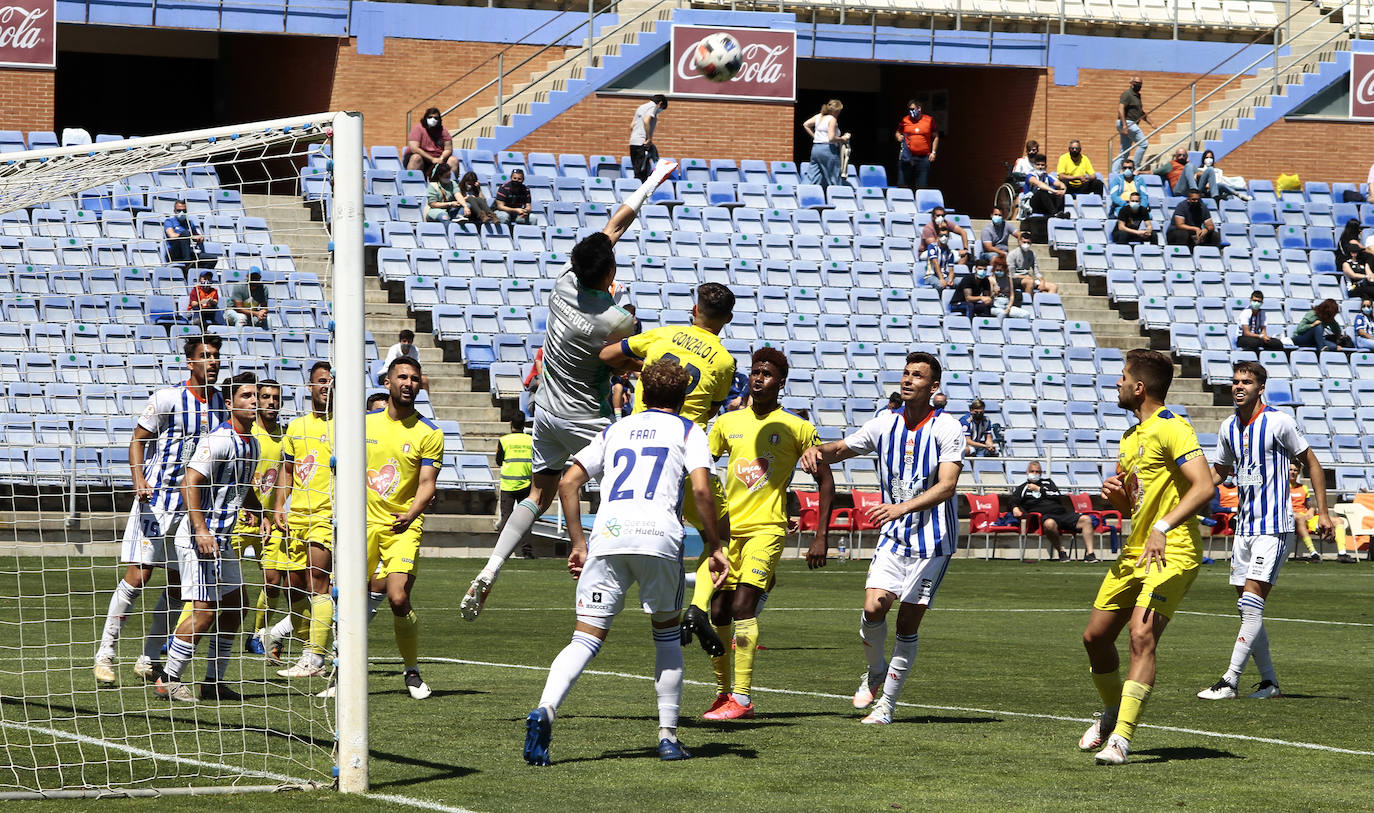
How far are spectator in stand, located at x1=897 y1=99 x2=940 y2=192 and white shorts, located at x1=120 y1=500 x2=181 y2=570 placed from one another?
79.3 feet

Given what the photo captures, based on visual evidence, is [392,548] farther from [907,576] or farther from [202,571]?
[907,576]

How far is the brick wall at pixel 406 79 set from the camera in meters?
32.5

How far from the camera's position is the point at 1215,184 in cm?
3447

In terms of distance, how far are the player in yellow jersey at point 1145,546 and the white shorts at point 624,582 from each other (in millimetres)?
1971

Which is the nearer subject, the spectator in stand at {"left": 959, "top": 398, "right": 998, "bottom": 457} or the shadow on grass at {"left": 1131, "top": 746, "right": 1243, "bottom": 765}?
the shadow on grass at {"left": 1131, "top": 746, "right": 1243, "bottom": 765}

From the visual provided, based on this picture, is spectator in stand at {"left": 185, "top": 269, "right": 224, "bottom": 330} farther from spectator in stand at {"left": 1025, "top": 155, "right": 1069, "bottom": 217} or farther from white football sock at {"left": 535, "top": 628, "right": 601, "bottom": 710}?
spectator in stand at {"left": 1025, "top": 155, "right": 1069, "bottom": 217}

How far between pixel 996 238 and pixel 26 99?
16126mm

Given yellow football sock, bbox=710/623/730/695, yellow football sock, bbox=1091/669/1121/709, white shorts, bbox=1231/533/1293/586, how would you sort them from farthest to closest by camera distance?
white shorts, bbox=1231/533/1293/586 < yellow football sock, bbox=710/623/730/695 < yellow football sock, bbox=1091/669/1121/709

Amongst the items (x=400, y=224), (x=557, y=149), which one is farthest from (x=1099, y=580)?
(x=557, y=149)

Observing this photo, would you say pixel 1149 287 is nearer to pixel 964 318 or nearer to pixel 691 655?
pixel 964 318

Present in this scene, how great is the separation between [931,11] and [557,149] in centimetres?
824

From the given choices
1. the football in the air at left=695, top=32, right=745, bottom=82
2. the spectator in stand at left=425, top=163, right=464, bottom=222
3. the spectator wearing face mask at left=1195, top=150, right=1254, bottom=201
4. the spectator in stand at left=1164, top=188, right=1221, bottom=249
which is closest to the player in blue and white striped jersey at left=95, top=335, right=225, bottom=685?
Answer: the spectator in stand at left=425, top=163, right=464, bottom=222

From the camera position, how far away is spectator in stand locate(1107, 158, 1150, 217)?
108 ft

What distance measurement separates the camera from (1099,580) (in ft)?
72.3
